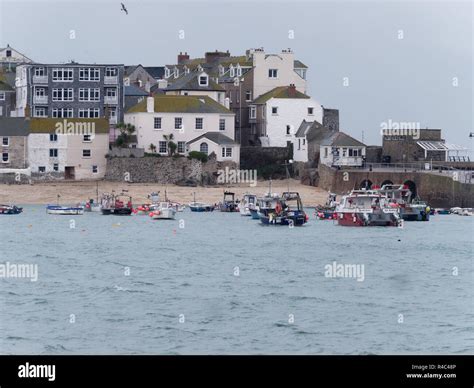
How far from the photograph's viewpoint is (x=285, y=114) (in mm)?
126812

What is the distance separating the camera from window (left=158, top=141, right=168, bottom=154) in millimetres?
120625

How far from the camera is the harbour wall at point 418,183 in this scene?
113m

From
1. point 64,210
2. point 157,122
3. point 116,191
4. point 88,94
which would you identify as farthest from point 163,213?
point 88,94

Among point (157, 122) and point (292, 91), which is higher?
point (292, 91)

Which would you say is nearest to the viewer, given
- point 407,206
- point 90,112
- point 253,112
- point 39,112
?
point 407,206

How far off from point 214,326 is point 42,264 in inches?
835

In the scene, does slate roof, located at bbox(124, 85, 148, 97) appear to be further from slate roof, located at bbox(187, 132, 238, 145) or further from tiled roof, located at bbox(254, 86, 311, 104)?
slate roof, located at bbox(187, 132, 238, 145)

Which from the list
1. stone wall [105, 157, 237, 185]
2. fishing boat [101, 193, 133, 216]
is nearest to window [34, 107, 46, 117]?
stone wall [105, 157, 237, 185]

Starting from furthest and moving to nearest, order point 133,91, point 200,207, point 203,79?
point 133,91 → point 203,79 → point 200,207

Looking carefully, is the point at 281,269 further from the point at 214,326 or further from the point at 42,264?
the point at 214,326

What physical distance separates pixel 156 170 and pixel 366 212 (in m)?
24.5

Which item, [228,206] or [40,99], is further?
[40,99]

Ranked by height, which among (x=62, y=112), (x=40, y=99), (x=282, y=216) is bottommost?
(x=282, y=216)

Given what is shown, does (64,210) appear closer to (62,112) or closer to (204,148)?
(204,148)
